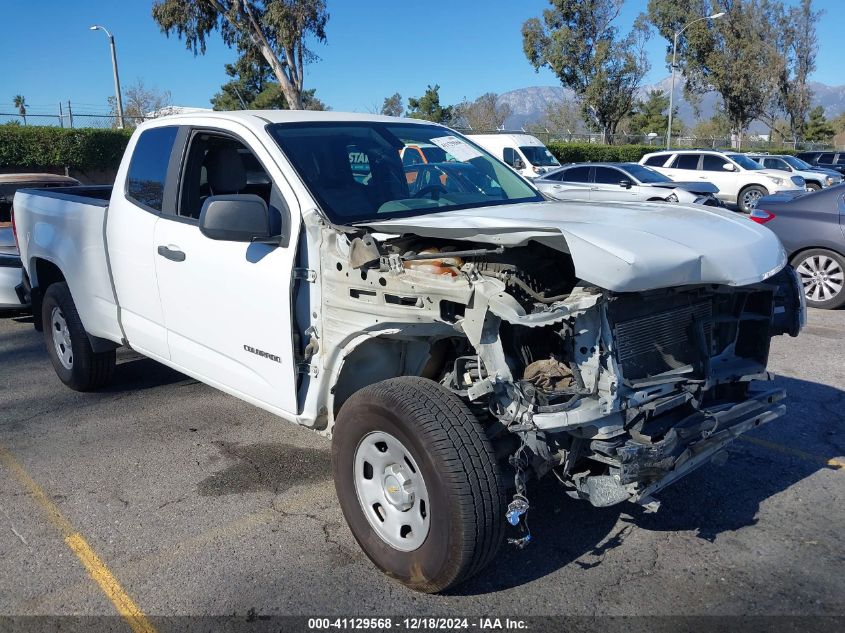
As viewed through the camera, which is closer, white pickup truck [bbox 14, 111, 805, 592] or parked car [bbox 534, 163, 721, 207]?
white pickup truck [bbox 14, 111, 805, 592]

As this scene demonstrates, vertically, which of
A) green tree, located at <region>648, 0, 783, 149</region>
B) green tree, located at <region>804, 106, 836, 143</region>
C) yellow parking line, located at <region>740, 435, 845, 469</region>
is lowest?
yellow parking line, located at <region>740, 435, 845, 469</region>

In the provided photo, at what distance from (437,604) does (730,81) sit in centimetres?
4813

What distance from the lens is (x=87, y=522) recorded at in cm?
392

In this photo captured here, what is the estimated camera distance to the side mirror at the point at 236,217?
11.6 ft

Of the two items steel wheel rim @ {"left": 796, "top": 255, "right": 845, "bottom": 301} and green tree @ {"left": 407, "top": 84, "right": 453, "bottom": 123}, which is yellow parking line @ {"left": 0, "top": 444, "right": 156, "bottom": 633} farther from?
green tree @ {"left": 407, "top": 84, "right": 453, "bottom": 123}

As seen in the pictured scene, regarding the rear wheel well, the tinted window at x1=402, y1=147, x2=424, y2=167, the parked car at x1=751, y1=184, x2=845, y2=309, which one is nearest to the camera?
the tinted window at x1=402, y1=147, x2=424, y2=167

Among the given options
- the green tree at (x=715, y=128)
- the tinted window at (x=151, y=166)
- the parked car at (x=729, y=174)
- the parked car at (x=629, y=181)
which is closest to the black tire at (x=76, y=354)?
the tinted window at (x=151, y=166)

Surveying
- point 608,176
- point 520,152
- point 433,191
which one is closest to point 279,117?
point 433,191

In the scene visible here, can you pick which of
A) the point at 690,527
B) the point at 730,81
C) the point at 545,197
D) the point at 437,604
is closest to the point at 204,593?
the point at 437,604

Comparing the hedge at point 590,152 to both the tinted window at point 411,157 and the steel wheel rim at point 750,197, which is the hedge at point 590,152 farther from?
the tinted window at point 411,157

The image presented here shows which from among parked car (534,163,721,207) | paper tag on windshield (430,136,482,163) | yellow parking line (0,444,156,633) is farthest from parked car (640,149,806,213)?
yellow parking line (0,444,156,633)

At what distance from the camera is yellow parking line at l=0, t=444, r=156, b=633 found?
3124 millimetres

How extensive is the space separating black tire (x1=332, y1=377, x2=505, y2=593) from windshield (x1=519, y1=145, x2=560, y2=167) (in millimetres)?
20218

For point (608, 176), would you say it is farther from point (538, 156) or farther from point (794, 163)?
point (794, 163)
